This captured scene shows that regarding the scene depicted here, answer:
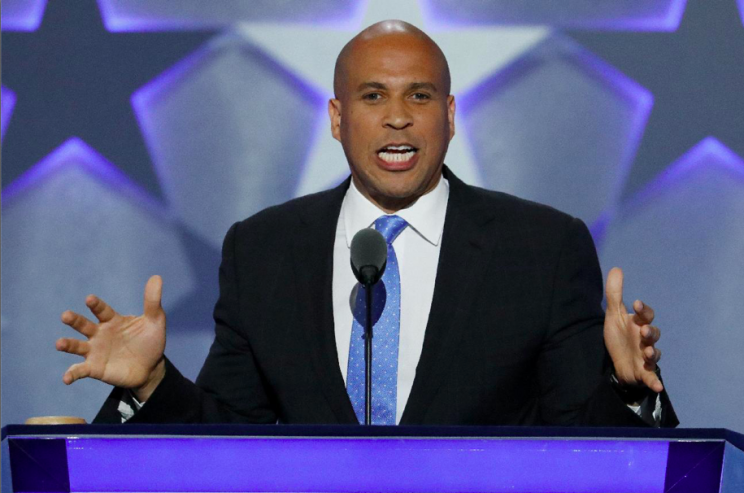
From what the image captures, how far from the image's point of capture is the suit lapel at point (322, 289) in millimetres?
2041

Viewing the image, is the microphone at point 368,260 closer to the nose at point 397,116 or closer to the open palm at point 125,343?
the open palm at point 125,343

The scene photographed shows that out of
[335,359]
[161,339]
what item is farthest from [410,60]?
[161,339]

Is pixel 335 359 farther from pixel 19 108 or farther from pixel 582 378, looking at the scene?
pixel 19 108

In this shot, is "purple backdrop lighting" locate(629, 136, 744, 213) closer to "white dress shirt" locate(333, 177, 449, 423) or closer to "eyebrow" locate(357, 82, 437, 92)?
"white dress shirt" locate(333, 177, 449, 423)

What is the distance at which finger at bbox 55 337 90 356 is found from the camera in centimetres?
156

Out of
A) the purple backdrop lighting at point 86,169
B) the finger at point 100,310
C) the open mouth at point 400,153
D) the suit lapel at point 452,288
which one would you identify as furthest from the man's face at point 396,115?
the purple backdrop lighting at point 86,169

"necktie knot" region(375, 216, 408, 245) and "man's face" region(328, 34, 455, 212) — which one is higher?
"man's face" region(328, 34, 455, 212)

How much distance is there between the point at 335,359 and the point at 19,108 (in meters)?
1.76

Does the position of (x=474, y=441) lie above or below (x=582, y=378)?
below

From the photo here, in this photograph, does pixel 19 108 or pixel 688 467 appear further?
pixel 19 108

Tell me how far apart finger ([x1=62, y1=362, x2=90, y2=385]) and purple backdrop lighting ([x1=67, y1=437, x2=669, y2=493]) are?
0.42 metres

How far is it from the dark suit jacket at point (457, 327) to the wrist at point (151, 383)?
122mm

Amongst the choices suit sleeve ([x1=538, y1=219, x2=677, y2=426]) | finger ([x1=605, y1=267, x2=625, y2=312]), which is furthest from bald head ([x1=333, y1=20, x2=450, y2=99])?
finger ([x1=605, y1=267, x2=625, y2=312])

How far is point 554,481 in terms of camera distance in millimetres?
1173
